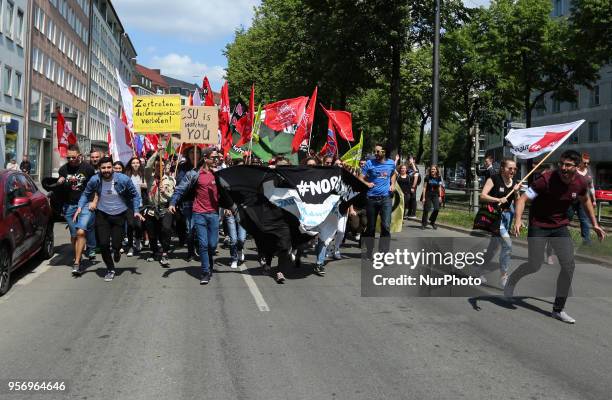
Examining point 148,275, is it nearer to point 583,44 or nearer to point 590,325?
point 590,325

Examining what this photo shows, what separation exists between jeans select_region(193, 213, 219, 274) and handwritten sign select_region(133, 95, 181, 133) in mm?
3912

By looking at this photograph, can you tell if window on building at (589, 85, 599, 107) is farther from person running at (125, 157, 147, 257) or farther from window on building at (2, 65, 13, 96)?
person running at (125, 157, 147, 257)

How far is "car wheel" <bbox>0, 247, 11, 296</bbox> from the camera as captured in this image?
7.27 meters

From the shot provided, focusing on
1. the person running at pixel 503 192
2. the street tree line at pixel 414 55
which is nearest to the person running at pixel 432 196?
the street tree line at pixel 414 55

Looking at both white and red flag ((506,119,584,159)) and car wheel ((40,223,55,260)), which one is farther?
car wheel ((40,223,55,260))

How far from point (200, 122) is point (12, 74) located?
2707 cm

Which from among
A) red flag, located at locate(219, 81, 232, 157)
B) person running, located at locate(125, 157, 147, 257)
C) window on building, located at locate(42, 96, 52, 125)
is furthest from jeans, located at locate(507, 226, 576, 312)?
window on building, located at locate(42, 96, 52, 125)

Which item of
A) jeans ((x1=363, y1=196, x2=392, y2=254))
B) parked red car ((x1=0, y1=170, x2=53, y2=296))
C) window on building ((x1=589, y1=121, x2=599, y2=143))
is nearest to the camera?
parked red car ((x1=0, y1=170, x2=53, y2=296))

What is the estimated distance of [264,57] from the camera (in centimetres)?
4175

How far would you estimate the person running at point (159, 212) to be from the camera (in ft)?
32.9

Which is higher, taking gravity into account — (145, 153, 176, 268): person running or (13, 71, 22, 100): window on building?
(13, 71, 22, 100): window on building

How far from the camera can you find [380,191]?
10.2 m

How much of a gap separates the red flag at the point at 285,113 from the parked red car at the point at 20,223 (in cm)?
605

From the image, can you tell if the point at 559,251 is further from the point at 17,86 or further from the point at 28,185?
the point at 17,86
